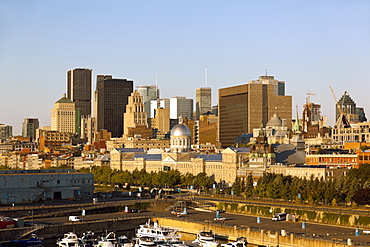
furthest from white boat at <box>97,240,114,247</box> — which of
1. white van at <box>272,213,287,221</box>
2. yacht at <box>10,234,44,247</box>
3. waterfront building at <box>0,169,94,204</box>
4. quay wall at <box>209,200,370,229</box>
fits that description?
waterfront building at <box>0,169,94,204</box>

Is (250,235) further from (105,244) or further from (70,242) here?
(70,242)

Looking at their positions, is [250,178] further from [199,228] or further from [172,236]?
[172,236]

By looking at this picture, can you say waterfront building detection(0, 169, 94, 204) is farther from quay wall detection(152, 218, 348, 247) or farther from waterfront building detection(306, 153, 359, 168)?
waterfront building detection(306, 153, 359, 168)

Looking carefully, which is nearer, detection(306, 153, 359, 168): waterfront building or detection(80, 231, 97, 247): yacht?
detection(80, 231, 97, 247): yacht

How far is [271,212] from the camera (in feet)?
422

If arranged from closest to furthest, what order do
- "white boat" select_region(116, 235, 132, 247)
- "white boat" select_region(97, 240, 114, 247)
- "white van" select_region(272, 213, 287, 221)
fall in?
1. "white boat" select_region(97, 240, 114, 247)
2. "white boat" select_region(116, 235, 132, 247)
3. "white van" select_region(272, 213, 287, 221)

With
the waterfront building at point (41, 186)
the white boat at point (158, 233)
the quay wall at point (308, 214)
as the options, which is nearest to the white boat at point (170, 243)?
the white boat at point (158, 233)

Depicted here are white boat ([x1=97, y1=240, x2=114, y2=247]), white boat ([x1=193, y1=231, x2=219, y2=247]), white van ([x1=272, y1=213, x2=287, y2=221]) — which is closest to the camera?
white boat ([x1=97, y1=240, x2=114, y2=247])

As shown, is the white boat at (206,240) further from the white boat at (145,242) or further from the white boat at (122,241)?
the white boat at (122,241)

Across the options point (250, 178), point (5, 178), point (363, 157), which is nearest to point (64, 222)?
point (5, 178)

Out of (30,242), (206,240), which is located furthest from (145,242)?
(30,242)

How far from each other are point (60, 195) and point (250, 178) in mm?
42527

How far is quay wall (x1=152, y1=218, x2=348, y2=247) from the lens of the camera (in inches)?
3831

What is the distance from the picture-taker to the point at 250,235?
348ft
